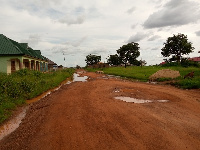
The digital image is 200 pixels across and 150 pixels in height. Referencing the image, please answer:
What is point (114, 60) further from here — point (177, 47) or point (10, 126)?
point (10, 126)

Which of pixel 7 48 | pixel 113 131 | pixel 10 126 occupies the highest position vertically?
pixel 7 48

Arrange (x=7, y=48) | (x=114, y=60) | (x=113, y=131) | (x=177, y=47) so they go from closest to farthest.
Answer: (x=113, y=131) < (x=7, y=48) < (x=177, y=47) < (x=114, y=60)

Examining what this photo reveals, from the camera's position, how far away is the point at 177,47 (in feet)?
139

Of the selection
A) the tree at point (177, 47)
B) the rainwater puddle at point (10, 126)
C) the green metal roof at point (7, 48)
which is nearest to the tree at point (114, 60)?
the tree at point (177, 47)

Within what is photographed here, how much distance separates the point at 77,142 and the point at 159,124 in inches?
91.4

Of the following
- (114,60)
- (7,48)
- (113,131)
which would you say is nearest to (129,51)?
(114,60)

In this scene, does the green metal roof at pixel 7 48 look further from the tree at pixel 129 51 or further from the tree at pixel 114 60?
the tree at pixel 114 60

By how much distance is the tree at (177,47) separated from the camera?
4109 cm

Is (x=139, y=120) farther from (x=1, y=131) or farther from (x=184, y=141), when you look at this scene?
(x=1, y=131)

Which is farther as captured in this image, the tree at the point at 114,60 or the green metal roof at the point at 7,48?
the tree at the point at 114,60

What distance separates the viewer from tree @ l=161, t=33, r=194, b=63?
41.1 metres

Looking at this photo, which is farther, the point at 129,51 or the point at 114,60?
the point at 114,60

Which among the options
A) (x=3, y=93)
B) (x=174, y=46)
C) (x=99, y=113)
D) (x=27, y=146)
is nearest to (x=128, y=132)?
(x=99, y=113)

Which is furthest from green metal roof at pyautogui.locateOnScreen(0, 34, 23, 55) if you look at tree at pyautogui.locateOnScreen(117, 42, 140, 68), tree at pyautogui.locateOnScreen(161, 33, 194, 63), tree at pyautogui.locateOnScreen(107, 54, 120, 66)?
Answer: tree at pyautogui.locateOnScreen(107, 54, 120, 66)
